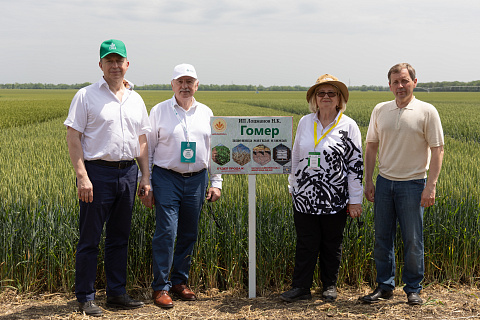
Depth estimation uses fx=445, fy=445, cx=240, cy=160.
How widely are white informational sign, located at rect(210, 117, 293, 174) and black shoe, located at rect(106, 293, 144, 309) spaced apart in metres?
1.38

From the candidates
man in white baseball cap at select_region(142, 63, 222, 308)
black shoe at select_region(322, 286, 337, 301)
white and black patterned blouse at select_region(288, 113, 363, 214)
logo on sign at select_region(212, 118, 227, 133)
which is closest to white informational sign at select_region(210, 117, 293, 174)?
logo on sign at select_region(212, 118, 227, 133)

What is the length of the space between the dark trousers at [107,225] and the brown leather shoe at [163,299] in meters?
0.34

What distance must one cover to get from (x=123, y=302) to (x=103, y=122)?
5.36ft

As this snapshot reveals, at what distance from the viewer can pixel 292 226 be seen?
14.8 feet

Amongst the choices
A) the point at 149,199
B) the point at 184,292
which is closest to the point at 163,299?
the point at 184,292

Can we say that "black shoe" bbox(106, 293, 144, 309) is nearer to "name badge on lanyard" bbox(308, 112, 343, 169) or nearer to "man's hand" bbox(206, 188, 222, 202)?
"man's hand" bbox(206, 188, 222, 202)

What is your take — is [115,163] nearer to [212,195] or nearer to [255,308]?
[212,195]

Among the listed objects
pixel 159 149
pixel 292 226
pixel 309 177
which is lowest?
pixel 292 226

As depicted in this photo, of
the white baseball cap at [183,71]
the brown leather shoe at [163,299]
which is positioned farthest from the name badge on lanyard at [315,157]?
the brown leather shoe at [163,299]

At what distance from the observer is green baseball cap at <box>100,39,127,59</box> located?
11.7 feet

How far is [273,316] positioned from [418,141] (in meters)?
1.97

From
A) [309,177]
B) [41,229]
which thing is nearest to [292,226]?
[309,177]

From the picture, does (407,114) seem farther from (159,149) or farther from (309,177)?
(159,149)

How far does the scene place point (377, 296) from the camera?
4109mm
